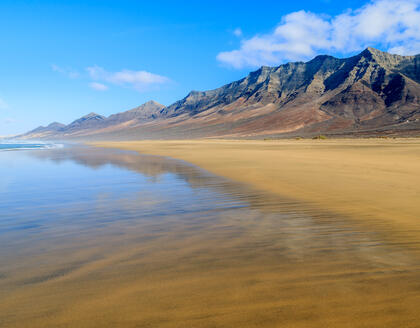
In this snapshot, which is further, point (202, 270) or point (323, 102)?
point (323, 102)

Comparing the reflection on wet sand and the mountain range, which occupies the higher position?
the mountain range

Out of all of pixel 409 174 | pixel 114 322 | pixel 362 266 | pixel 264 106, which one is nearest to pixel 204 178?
pixel 409 174

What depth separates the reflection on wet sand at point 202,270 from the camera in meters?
2.68

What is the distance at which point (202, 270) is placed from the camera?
3.60m

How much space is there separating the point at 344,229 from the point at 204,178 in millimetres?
6970

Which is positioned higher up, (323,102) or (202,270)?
(323,102)

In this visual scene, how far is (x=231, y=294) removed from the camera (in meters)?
3.00

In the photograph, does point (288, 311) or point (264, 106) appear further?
point (264, 106)

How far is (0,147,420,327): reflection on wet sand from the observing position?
2.68m

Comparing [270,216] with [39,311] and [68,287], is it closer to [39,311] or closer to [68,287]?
[68,287]

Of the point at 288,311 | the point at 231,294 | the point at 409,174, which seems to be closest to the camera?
the point at 288,311

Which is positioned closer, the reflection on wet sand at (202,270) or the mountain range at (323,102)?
the reflection on wet sand at (202,270)

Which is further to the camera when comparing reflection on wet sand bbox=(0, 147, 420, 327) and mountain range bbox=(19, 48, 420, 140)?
A: mountain range bbox=(19, 48, 420, 140)

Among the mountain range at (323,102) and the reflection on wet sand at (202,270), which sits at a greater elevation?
the mountain range at (323,102)
